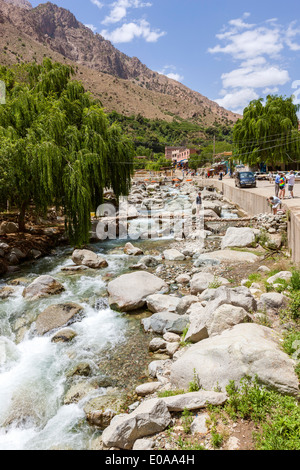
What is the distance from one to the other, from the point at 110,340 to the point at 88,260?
5.42 meters

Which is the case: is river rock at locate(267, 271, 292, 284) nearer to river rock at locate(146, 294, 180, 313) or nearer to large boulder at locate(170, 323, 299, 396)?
river rock at locate(146, 294, 180, 313)

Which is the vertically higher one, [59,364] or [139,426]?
[139,426]

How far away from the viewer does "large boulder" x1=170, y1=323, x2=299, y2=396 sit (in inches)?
147

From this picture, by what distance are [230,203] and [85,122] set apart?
1593 cm

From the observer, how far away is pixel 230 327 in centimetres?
510

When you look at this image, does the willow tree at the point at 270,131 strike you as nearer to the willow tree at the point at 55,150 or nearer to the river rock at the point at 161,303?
the willow tree at the point at 55,150

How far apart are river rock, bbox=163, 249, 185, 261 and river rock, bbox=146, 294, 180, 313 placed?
4.24 meters

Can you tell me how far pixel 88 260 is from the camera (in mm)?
11773

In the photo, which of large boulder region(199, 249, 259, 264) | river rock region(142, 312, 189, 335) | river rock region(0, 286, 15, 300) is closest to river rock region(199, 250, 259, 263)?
large boulder region(199, 249, 259, 264)

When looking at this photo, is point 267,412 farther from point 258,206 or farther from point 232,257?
point 258,206

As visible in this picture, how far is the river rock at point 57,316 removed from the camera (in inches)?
285

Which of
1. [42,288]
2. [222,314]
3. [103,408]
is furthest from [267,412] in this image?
[42,288]

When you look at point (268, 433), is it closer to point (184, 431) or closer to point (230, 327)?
point (184, 431)
